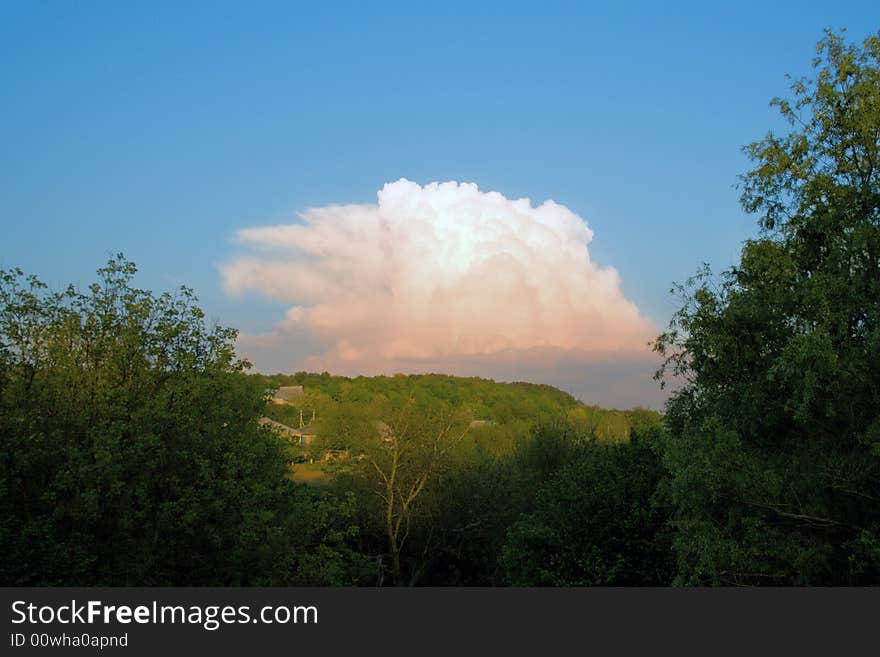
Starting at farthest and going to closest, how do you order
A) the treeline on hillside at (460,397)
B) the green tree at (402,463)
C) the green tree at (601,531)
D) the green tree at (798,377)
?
the treeline on hillside at (460,397), the green tree at (402,463), the green tree at (601,531), the green tree at (798,377)

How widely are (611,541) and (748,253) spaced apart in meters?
14.0

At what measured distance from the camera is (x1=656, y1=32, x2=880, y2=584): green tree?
18.0 m

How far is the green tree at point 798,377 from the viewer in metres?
18.0

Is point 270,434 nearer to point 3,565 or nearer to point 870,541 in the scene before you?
point 3,565

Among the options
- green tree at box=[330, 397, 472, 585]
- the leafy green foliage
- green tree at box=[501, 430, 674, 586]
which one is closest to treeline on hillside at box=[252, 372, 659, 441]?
green tree at box=[330, 397, 472, 585]

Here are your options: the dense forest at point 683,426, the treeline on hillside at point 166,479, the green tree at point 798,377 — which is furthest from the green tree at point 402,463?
the green tree at point 798,377

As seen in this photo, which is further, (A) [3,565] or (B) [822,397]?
(B) [822,397]

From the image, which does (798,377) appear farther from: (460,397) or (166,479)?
(460,397)

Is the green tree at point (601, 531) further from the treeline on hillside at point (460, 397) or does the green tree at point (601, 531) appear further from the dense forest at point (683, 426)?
the treeline on hillside at point (460, 397)

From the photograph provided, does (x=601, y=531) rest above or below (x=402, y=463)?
below

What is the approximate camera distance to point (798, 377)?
1761cm

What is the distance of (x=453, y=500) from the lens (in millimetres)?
48812

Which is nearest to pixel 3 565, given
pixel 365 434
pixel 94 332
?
pixel 94 332

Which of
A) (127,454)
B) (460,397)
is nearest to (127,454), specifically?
(127,454)
